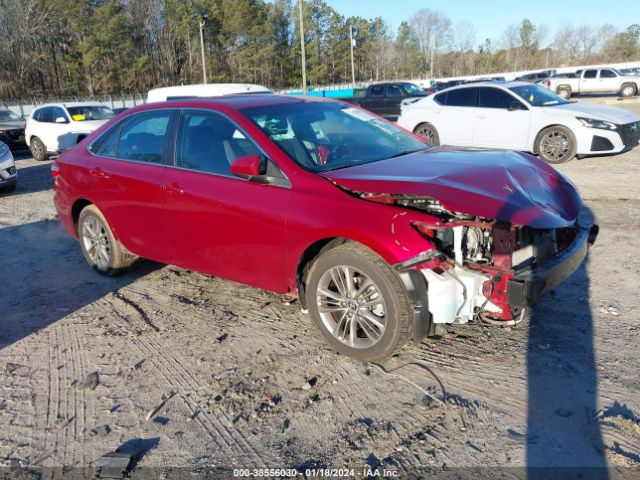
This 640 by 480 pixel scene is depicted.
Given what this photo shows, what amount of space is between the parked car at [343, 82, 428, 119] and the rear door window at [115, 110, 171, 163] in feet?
58.7

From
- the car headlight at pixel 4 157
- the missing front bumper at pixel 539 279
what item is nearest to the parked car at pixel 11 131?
the car headlight at pixel 4 157

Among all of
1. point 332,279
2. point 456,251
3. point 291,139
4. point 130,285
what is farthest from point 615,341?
point 130,285

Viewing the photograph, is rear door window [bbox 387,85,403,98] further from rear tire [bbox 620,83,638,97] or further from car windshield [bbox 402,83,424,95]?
rear tire [bbox 620,83,638,97]

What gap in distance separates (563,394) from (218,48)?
71.3 meters

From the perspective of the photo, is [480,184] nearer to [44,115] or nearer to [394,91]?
[44,115]

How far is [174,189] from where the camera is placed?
4406 mm

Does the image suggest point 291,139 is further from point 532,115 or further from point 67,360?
point 532,115

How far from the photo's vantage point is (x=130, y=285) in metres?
5.30

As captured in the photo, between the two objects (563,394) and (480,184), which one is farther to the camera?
(480,184)

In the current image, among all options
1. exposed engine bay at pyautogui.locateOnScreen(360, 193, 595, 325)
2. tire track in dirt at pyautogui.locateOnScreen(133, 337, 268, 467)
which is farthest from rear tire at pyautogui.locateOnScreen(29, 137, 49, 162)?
exposed engine bay at pyautogui.locateOnScreen(360, 193, 595, 325)

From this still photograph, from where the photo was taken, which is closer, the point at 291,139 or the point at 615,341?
the point at 615,341

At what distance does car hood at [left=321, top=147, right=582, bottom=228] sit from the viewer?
331 cm

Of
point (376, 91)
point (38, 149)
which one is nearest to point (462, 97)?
point (38, 149)

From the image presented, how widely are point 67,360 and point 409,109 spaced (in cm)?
1054
